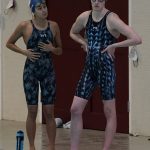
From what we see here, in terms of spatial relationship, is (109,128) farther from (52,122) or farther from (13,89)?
(13,89)

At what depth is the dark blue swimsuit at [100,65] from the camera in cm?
639

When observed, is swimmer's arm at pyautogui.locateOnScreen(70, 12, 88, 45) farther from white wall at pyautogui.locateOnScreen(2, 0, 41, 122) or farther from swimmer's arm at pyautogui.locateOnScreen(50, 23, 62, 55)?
white wall at pyautogui.locateOnScreen(2, 0, 41, 122)

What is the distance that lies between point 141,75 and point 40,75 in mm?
2581

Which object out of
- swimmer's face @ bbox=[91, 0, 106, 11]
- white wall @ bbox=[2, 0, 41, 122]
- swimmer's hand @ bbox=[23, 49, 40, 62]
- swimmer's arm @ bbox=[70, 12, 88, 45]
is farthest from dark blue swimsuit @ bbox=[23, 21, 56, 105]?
white wall @ bbox=[2, 0, 41, 122]

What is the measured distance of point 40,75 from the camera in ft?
23.1

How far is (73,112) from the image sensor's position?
6426 mm

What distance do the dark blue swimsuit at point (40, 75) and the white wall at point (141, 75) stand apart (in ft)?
7.89

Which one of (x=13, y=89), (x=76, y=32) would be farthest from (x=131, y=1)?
(x=13, y=89)

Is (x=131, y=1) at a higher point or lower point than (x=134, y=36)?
higher

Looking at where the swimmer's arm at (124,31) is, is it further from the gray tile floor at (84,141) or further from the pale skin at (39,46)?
the gray tile floor at (84,141)

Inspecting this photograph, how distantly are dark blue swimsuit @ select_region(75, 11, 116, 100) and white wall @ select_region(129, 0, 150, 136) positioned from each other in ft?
8.80

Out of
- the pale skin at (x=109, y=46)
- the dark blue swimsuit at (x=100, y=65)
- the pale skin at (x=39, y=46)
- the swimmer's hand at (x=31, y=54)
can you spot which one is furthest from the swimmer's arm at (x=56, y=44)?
the dark blue swimsuit at (x=100, y=65)

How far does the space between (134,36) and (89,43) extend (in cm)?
53

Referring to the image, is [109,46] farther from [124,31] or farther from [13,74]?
[13,74]
